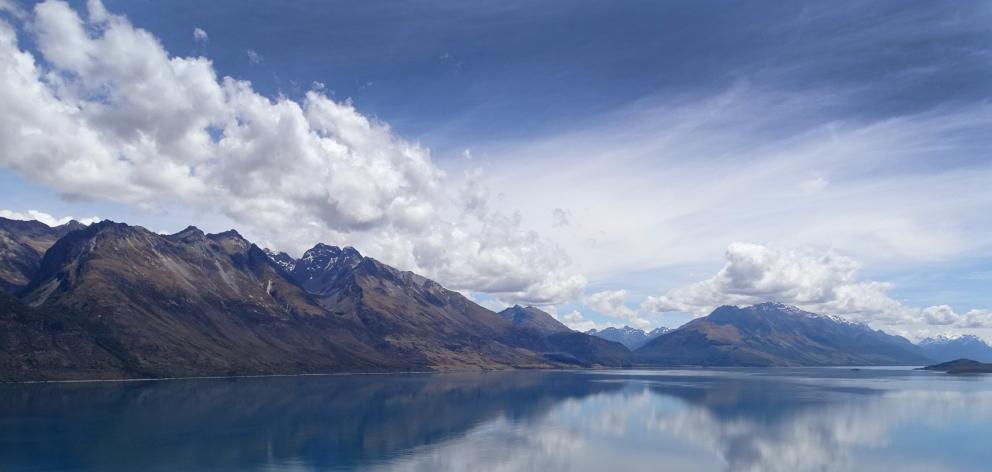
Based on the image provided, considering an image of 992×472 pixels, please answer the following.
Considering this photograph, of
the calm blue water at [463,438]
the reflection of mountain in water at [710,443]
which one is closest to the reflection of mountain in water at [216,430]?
the calm blue water at [463,438]

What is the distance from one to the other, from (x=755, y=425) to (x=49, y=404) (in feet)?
590

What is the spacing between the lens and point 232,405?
191 meters

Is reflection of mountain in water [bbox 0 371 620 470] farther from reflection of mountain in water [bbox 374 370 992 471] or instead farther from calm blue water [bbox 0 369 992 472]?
reflection of mountain in water [bbox 374 370 992 471]

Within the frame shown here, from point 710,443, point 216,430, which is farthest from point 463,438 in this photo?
point 216,430

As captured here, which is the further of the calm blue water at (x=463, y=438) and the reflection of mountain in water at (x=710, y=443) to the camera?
the reflection of mountain in water at (x=710, y=443)

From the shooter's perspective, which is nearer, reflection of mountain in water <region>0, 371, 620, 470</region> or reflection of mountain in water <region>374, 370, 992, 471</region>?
reflection of mountain in water <region>0, 371, 620, 470</region>

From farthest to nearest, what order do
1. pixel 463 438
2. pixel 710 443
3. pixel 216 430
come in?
pixel 216 430, pixel 710 443, pixel 463 438

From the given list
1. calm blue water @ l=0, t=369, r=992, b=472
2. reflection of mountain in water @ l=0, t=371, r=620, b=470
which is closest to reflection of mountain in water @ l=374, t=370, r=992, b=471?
calm blue water @ l=0, t=369, r=992, b=472

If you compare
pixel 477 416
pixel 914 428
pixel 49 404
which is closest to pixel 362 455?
pixel 477 416

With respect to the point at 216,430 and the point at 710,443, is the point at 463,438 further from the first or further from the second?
the point at 216,430

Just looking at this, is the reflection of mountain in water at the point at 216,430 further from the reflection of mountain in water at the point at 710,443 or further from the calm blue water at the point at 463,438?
the reflection of mountain in water at the point at 710,443

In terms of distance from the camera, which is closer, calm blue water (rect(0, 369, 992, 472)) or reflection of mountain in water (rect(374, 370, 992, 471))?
calm blue water (rect(0, 369, 992, 472))

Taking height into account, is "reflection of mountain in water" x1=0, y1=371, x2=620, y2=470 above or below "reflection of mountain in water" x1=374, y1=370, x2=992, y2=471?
below

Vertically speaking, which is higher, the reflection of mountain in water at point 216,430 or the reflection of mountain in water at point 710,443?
the reflection of mountain in water at point 710,443
